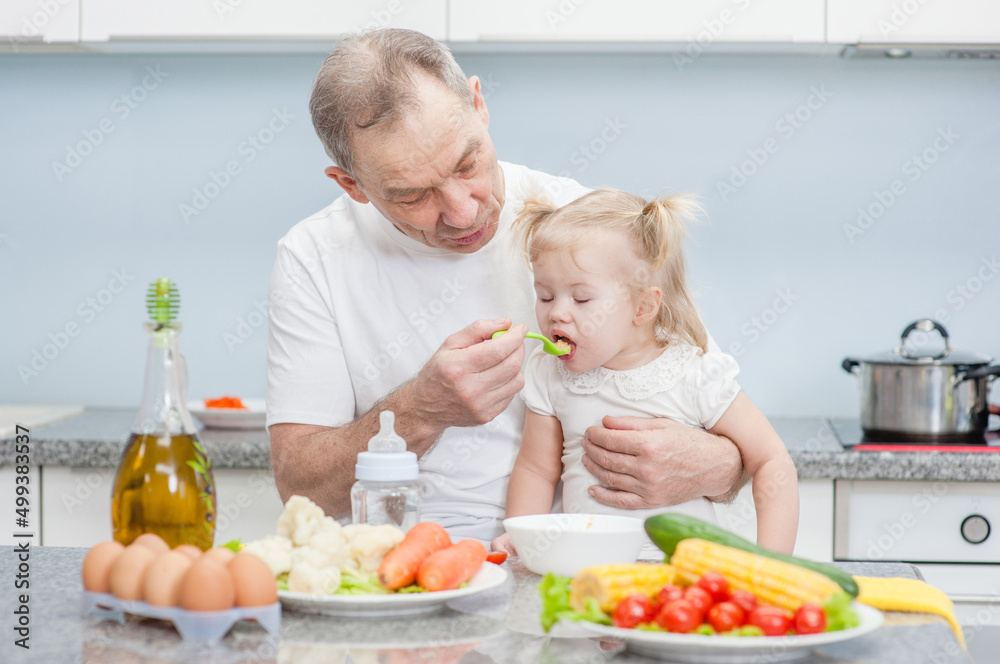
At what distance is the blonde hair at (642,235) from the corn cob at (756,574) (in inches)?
27.2

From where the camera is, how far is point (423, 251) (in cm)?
161

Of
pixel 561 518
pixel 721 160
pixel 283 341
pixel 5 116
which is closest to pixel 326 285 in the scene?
pixel 283 341

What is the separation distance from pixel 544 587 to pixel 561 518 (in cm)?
23

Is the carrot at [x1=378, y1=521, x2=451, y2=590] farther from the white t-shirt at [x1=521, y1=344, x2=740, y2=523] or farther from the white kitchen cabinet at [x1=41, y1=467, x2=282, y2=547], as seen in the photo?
the white kitchen cabinet at [x1=41, y1=467, x2=282, y2=547]

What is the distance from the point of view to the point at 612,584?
0.76 meters

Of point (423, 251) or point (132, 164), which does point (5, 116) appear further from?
point (423, 251)

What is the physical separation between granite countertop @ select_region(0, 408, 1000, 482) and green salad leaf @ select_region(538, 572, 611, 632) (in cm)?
132

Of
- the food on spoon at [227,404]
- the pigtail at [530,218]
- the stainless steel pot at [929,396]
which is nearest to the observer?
the pigtail at [530,218]

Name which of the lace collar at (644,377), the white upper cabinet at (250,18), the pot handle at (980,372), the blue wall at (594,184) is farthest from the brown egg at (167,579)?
the blue wall at (594,184)

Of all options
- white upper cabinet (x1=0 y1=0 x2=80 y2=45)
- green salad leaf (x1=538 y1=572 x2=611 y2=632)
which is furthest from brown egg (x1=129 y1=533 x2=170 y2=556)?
white upper cabinet (x1=0 y1=0 x2=80 y2=45)

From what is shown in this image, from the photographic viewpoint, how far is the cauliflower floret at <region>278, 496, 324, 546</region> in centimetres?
86

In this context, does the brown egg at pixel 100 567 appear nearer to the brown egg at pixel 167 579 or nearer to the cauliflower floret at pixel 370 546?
the brown egg at pixel 167 579

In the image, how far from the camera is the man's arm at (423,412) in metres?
1.30

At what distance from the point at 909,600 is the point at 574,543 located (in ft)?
0.99
